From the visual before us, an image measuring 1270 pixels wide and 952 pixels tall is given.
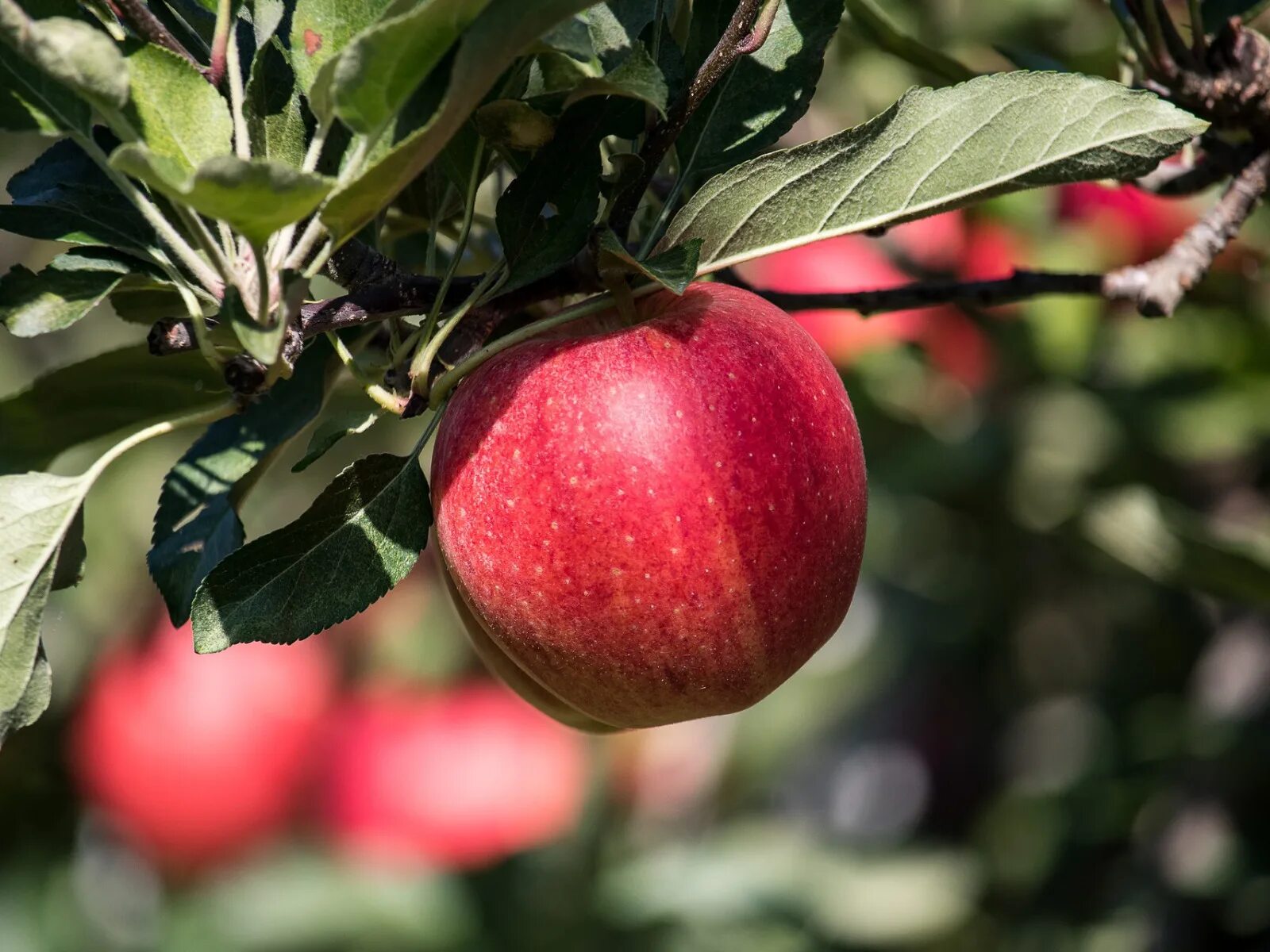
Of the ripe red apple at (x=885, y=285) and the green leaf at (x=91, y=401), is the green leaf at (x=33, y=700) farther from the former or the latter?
the ripe red apple at (x=885, y=285)

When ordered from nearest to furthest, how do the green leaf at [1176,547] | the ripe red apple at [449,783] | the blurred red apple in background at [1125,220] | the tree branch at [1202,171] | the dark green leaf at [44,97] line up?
the dark green leaf at [44,97] < the tree branch at [1202,171] < the green leaf at [1176,547] < the blurred red apple in background at [1125,220] < the ripe red apple at [449,783]

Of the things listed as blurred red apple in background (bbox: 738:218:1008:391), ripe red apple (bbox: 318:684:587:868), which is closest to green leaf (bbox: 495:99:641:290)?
blurred red apple in background (bbox: 738:218:1008:391)

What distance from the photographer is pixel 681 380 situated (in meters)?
0.55

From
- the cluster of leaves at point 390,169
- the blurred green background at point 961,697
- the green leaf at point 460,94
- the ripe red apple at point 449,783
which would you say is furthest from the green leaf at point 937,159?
the ripe red apple at point 449,783

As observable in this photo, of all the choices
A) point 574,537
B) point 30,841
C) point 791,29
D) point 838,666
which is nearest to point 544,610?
point 574,537

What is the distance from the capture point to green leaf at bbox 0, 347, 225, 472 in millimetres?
718

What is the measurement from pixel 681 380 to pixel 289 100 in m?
0.19

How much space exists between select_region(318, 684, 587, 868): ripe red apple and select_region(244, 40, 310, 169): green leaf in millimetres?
1605

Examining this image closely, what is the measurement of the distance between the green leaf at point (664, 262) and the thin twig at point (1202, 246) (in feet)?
1.05

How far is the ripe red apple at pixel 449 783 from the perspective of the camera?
2076mm

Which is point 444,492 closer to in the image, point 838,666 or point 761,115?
point 761,115

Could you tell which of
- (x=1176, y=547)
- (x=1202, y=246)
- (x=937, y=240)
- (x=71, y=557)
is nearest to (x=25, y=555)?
(x=71, y=557)

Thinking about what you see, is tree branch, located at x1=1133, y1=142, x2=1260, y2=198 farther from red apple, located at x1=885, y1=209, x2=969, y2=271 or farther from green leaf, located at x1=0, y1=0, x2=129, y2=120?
red apple, located at x1=885, y1=209, x2=969, y2=271

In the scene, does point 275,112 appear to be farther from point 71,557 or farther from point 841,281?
point 841,281
